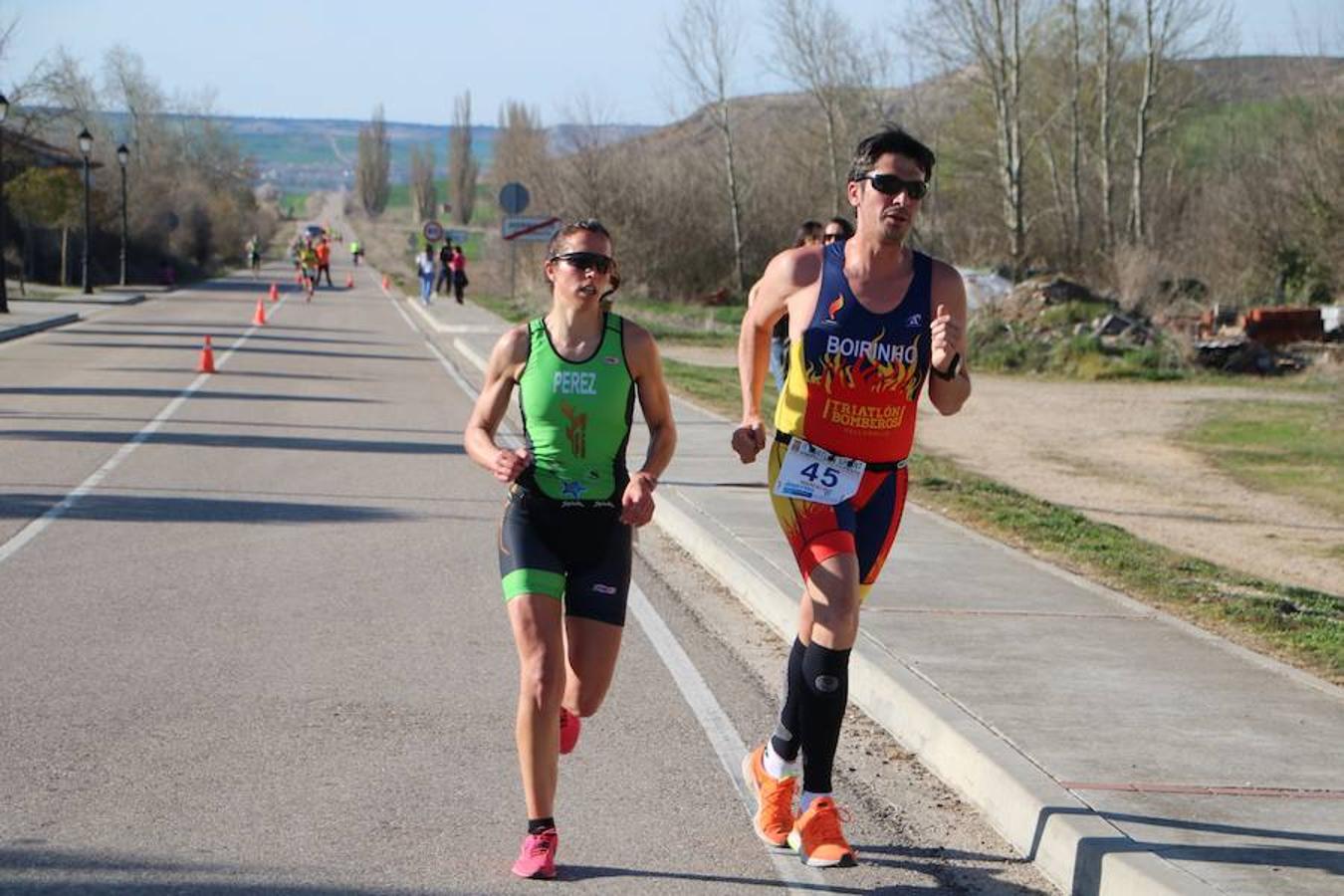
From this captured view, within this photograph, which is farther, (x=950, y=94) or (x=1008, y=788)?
(x=950, y=94)

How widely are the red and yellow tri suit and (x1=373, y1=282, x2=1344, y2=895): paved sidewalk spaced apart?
1089 millimetres

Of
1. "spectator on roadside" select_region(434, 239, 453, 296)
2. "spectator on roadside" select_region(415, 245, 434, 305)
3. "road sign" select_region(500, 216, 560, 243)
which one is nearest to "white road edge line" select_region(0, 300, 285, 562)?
"road sign" select_region(500, 216, 560, 243)

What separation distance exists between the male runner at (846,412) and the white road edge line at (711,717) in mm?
80

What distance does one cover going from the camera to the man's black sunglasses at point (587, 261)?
5.73m

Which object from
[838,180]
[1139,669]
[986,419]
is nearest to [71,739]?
[1139,669]

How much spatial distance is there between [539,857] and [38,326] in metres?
34.7

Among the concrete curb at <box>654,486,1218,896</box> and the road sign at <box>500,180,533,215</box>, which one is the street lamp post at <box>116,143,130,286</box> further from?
the concrete curb at <box>654,486,1218,896</box>

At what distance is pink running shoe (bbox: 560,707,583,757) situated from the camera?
595 centimetres

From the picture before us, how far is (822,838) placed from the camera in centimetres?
569

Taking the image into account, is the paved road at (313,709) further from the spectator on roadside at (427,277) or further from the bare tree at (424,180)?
the bare tree at (424,180)

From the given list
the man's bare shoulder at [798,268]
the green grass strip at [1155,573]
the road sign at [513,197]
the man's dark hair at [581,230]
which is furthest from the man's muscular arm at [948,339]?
the road sign at [513,197]

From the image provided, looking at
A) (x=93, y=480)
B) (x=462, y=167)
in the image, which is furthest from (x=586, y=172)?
(x=462, y=167)

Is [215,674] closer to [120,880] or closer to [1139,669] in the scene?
[120,880]

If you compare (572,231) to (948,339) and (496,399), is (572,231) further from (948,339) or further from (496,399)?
(948,339)
